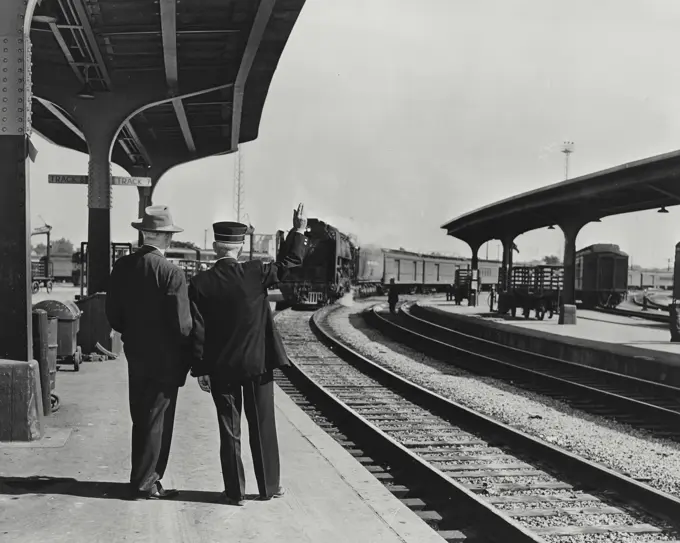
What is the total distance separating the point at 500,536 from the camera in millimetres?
4703

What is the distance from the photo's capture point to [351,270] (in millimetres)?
39750

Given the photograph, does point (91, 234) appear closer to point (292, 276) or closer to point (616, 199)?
point (616, 199)

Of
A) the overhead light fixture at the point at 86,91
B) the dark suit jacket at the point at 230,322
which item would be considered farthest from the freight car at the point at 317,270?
the dark suit jacket at the point at 230,322

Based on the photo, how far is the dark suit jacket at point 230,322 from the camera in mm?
4711

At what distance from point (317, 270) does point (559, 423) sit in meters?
23.6

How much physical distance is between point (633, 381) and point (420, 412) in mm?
4556

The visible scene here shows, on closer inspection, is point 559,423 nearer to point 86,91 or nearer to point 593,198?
point 86,91

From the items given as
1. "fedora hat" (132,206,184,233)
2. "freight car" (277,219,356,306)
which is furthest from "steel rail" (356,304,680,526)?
"freight car" (277,219,356,306)

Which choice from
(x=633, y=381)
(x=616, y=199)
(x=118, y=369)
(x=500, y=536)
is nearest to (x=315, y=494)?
(x=500, y=536)

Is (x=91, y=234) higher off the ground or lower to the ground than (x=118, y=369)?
higher

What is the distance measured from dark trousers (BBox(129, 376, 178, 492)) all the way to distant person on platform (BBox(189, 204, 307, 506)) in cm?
30

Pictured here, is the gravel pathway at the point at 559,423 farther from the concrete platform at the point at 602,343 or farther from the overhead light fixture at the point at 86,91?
the overhead light fixture at the point at 86,91

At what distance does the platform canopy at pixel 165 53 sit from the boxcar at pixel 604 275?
28740 mm

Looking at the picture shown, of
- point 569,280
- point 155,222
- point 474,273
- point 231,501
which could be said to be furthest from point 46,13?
point 474,273
